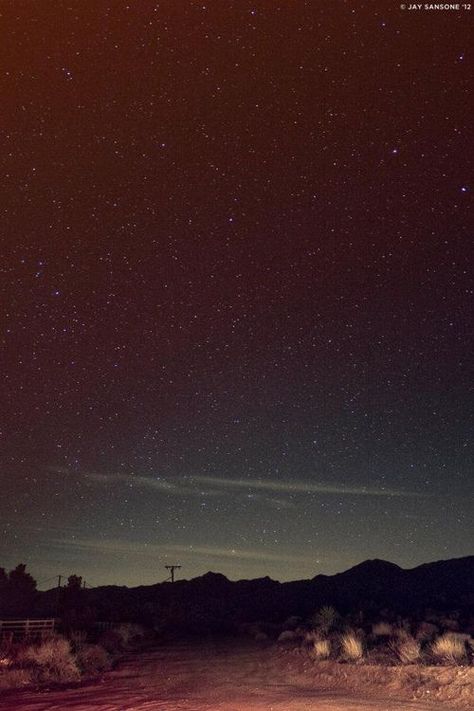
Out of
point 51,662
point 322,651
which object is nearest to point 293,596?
point 322,651

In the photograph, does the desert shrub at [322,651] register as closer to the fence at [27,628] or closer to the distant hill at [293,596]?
the fence at [27,628]

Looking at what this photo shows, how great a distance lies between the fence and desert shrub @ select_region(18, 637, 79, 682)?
19.2 feet

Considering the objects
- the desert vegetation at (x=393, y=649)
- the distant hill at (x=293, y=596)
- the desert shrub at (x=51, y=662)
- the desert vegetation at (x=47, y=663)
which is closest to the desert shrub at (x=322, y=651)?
the desert vegetation at (x=393, y=649)

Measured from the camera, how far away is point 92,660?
24.7 metres

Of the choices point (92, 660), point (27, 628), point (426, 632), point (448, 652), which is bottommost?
point (426, 632)

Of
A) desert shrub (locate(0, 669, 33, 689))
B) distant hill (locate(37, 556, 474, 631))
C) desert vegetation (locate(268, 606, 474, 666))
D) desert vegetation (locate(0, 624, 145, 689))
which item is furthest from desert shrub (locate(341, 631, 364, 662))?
distant hill (locate(37, 556, 474, 631))

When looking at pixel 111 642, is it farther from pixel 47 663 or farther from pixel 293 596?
pixel 293 596

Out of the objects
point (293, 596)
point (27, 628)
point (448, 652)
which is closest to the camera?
point (448, 652)

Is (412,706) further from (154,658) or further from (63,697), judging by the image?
(154,658)

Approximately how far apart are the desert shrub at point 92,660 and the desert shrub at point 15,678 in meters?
2.53

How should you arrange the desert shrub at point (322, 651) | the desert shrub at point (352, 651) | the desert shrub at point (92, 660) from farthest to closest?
the desert shrub at point (92, 660) < the desert shrub at point (322, 651) < the desert shrub at point (352, 651)

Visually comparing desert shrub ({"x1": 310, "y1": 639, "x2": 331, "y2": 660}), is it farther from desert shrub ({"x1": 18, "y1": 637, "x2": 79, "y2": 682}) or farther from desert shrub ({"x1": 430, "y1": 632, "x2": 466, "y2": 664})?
desert shrub ({"x1": 18, "y1": 637, "x2": 79, "y2": 682})

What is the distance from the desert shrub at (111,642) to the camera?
31.6 metres

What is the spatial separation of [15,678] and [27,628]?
454 inches
